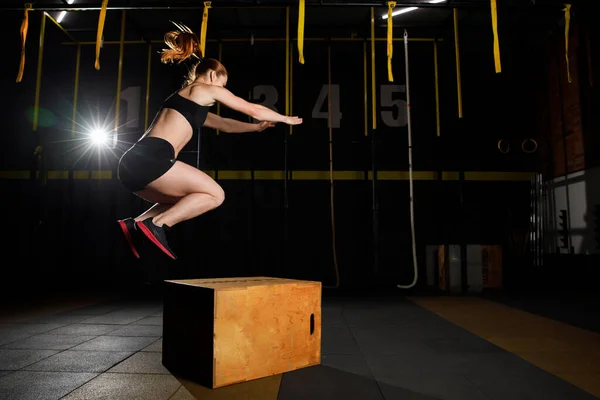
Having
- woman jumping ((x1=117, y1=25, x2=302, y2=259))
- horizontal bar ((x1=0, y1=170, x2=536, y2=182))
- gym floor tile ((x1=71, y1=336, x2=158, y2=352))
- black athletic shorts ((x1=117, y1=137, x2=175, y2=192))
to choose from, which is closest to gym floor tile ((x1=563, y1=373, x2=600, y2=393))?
woman jumping ((x1=117, y1=25, x2=302, y2=259))

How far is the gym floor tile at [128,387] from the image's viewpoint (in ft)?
6.01

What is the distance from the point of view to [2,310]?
4348 mm

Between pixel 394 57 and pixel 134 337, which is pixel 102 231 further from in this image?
pixel 394 57

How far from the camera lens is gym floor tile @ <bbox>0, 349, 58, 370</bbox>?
7.65ft

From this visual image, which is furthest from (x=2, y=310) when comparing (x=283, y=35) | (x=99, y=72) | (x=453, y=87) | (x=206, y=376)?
(x=453, y=87)

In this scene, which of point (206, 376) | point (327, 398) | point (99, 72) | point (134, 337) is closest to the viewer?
point (327, 398)

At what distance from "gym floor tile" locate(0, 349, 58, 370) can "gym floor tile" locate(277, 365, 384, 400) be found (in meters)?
1.61

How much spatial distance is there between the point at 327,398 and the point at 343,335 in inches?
55.3

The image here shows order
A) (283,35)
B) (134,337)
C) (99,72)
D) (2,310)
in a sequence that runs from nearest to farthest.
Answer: (134,337), (2,310), (283,35), (99,72)

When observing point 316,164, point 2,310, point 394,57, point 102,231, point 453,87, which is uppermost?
point 394,57

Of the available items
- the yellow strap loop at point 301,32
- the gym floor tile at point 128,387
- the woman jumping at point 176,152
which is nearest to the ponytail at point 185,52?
the woman jumping at point 176,152

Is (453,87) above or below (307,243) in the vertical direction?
above

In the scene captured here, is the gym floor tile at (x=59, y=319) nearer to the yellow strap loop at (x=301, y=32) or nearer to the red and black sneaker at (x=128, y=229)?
the red and black sneaker at (x=128, y=229)

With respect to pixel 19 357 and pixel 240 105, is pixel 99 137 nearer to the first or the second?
pixel 19 357
